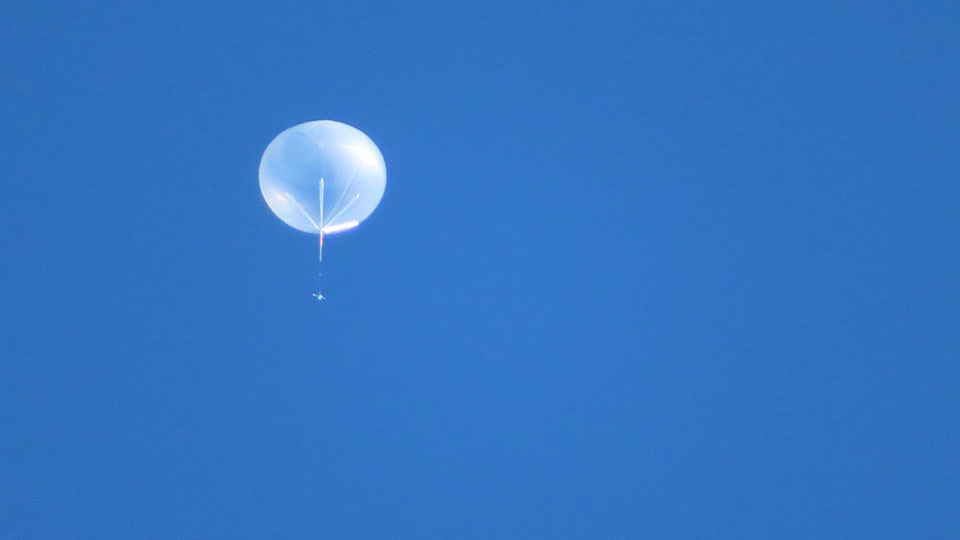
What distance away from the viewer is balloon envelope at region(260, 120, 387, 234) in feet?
19.5

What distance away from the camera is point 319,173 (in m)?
5.93

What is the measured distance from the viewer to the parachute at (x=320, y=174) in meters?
5.93

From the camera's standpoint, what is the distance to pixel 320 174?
5926mm

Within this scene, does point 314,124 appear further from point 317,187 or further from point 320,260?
point 320,260

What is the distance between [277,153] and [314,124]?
25 centimetres

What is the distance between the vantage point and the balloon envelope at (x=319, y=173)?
19.5 ft

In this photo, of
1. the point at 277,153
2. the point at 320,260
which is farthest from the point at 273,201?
the point at 320,260

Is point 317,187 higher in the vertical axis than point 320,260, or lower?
lower

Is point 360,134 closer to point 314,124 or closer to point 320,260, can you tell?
point 314,124

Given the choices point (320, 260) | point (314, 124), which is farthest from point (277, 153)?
point (320, 260)

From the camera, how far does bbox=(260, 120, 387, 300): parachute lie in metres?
5.93

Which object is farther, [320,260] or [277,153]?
[320,260]

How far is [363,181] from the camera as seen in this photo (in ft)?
20.1

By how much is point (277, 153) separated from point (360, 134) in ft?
1.49
